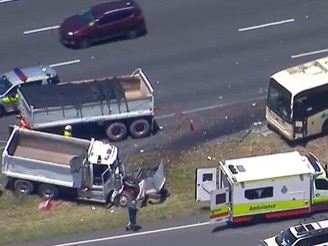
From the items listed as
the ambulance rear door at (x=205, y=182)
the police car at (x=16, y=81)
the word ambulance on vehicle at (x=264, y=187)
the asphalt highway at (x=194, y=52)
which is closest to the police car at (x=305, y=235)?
the word ambulance on vehicle at (x=264, y=187)

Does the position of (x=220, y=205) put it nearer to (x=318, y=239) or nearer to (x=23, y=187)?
(x=318, y=239)

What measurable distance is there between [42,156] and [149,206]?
13.7 ft

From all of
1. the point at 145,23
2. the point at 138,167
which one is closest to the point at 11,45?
the point at 145,23

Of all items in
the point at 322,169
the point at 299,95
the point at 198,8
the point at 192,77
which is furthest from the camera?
the point at 198,8

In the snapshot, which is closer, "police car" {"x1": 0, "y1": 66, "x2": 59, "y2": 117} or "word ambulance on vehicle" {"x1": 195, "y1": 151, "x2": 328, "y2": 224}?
"word ambulance on vehicle" {"x1": 195, "y1": 151, "x2": 328, "y2": 224}

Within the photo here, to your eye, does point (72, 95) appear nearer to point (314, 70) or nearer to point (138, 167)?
point (138, 167)

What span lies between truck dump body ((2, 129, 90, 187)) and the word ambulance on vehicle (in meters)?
4.63

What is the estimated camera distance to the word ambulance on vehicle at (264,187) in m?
57.2

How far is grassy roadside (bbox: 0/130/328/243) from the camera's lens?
192 ft

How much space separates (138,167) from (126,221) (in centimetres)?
365

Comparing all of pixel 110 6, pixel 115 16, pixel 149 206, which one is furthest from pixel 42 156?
pixel 110 6

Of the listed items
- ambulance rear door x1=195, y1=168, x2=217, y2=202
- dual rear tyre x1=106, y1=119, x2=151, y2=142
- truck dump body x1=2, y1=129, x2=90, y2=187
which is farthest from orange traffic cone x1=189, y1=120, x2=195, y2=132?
ambulance rear door x1=195, y1=168, x2=217, y2=202

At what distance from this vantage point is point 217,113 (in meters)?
64.8

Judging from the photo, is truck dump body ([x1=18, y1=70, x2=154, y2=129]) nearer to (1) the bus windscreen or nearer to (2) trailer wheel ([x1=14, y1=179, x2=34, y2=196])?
(2) trailer wheel ([x1=14, y1=179, x2=34, y2=196])
